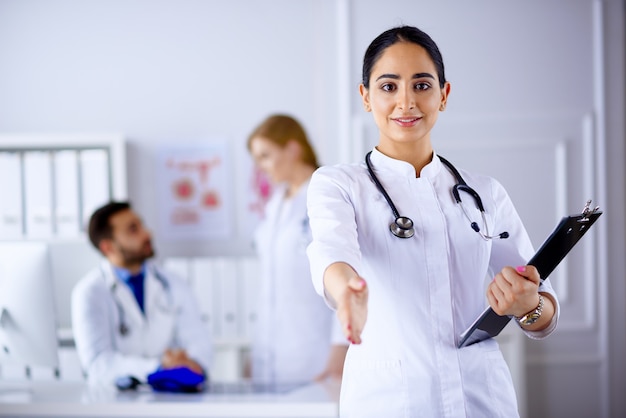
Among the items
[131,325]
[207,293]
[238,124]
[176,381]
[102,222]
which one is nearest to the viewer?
[176,381]

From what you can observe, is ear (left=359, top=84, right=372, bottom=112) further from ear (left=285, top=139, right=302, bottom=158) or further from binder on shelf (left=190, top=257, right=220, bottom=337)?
binder on shelf (left=190, top=257, right=220, bottom=337)

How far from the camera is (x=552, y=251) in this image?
0.61 m

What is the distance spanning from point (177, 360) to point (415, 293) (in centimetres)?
149

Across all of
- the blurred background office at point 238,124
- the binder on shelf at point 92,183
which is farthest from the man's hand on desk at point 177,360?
the binder on shelf at point 92,183

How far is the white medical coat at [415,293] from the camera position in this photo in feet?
2.13

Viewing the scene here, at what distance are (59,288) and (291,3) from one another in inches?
59.2

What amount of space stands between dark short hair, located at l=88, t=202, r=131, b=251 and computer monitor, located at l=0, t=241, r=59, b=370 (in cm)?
83

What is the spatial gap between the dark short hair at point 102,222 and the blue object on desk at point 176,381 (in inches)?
31.0

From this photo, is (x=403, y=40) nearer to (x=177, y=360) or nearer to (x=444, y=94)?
(x=444, y=94)

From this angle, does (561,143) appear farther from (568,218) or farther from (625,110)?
(568,218)

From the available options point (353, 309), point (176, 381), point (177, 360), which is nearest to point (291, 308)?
point (177, 360)

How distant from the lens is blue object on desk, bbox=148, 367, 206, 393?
1680mm

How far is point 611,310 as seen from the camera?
Answer: 264 cm

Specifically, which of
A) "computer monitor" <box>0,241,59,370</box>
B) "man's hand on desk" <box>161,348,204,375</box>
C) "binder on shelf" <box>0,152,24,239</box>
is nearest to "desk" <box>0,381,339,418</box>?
"computer monitor" <box>0,241,59,370</box>
